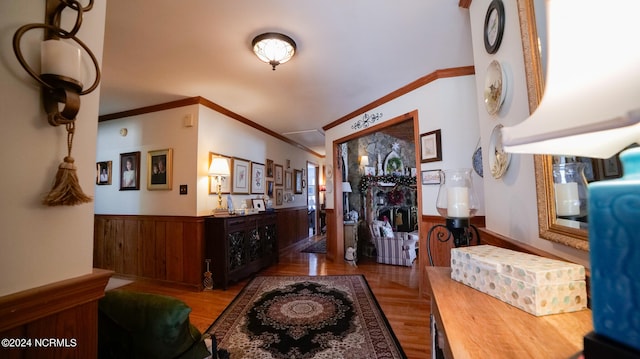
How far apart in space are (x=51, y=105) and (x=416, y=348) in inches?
96.6

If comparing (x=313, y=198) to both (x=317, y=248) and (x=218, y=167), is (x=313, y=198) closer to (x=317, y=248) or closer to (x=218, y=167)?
(x=317, y=248)

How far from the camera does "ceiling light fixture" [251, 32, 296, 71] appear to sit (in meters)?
2.03

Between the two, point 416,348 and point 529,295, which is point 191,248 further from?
point 529,295

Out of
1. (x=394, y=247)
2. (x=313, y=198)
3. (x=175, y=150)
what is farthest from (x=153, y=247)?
(x=313, y=198)

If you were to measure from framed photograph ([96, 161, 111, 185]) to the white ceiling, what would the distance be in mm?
915

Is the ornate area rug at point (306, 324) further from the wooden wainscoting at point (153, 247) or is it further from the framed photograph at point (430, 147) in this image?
the framed photograph at point (430, 147)

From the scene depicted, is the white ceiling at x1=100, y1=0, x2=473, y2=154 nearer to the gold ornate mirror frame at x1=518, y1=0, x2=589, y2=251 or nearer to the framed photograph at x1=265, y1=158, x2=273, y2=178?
the gold ornate mirror frame at x1=518, y1=0, x2=589, y2=251

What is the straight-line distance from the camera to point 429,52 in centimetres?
233

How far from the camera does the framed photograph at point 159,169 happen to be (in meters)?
3.39

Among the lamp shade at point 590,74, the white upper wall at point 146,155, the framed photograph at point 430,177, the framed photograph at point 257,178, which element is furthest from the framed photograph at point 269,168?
the lamp shade at point 590,74

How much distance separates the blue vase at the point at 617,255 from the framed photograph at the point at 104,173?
5008 mm

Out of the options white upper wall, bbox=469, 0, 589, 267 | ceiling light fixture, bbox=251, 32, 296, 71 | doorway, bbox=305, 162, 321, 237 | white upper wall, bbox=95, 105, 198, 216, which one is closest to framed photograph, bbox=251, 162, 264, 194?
white upper wall, bbox=95, 105, 198, 216

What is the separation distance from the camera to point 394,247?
4.20m

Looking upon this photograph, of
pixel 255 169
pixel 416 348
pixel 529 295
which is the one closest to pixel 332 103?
pixel 255 169
